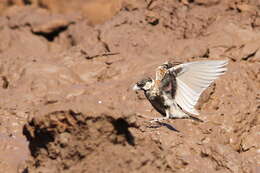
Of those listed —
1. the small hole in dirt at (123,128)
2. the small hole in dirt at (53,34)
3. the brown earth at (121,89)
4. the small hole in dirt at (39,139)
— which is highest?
the small hole in dirt at (123,128)

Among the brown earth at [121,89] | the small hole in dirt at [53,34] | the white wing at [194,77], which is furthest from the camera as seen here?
the small hole in dirt at [53,34]

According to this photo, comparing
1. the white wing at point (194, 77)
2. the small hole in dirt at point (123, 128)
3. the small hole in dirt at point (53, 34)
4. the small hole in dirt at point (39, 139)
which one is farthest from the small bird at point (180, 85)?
the small hole in dirt at point (53, 34)

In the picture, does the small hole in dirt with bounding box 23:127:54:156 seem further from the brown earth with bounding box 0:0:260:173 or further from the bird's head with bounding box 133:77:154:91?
the bird's head with bounding box 133:77:154:91

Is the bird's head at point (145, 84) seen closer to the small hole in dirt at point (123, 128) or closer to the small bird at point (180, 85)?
the small bird at point (180, 85)

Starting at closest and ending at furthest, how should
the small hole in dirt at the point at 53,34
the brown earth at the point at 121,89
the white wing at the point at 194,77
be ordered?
1. the brown earth at the point at 121,89
2. the white wing at the point at 194,77
3. the small hole in dirt at the point at 53,34

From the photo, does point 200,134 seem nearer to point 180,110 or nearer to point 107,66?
point 180,110

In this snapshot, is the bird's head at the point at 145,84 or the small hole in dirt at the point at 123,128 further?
the bird's head at the point at 145,84

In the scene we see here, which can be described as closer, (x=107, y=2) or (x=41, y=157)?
(x=41, y=157)

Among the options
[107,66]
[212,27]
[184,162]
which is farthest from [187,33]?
[184,162]
